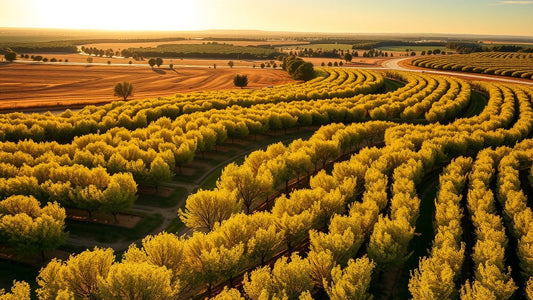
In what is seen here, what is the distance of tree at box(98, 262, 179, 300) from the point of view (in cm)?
2786

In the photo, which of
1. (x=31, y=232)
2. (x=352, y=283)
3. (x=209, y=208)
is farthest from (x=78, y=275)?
(x=352, y=283)

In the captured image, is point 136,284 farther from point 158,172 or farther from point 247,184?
point 158,172

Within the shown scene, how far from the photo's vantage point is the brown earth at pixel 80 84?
131625 mm

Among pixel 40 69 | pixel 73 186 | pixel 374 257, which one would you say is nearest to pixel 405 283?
pixel 374 257

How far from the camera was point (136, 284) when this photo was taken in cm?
2777

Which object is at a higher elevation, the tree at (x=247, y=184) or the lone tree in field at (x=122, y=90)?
the lone tree in field at (x=122, y=90)

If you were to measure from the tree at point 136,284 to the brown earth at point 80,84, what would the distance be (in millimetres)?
114327

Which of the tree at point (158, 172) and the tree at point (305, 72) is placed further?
the tree at point (305, 72)

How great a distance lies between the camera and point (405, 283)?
1528 inches

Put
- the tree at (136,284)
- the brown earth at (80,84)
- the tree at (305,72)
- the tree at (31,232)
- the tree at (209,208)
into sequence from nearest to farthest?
the tree at (136,284)
the tree at (31,232)
the tree at (209,208)
the brown earth at (80,84)
the tree at (305,72)

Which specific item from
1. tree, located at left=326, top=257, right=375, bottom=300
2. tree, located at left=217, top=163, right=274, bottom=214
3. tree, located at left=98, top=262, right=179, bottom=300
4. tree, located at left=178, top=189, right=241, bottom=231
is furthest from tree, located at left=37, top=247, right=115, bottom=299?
tree, located at left=217, top=163, right=274, bottom=214

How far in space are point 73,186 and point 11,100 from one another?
4115 inches

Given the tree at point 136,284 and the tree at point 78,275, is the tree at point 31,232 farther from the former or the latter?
the tree at point 136,284

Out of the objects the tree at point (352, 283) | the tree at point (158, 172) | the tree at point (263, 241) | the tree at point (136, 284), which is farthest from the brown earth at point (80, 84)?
the tree at point (352, 283)
